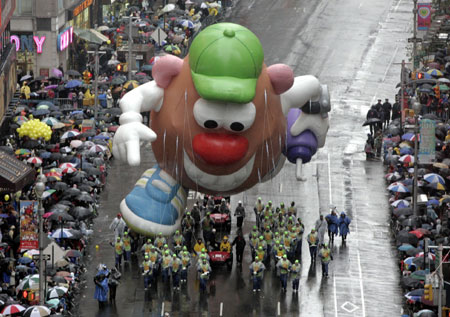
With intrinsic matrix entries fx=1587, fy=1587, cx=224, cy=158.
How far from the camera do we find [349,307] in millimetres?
52438

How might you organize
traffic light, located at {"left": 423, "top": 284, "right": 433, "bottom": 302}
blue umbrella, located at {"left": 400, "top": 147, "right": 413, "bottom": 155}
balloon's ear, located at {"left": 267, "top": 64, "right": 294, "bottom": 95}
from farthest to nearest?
blue umbrella, located at {"left": 400, "top": 147, "right": 413, "bottom": 155}, balloon's ear, located at {"left": 267, "top": 64, "right": 294, "bottom": 95}, traffic light, located at {"left": 423, "top": 284, "right": 433, "bottom": 302}

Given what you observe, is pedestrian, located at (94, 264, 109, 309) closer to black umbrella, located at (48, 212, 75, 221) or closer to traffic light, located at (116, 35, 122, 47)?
black umbrella, located at (48, 212, 75, 221)

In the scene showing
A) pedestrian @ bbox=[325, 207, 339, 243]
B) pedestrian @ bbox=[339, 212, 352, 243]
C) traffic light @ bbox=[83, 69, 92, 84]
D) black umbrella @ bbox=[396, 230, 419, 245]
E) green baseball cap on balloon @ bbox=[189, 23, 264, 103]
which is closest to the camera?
green baseball cap on balloon @ bbox=[189, 23, 264, 103]

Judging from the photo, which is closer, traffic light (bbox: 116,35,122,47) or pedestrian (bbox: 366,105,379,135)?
pedestrian (bbox: 366,105,379,135)

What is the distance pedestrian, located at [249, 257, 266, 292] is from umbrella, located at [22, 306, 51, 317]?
28.8ft

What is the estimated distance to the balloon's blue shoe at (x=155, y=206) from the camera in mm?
53781

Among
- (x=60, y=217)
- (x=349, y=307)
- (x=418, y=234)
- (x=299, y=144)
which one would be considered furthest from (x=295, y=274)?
(x=60, y=217)

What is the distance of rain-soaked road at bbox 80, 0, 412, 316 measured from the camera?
52.6 metres

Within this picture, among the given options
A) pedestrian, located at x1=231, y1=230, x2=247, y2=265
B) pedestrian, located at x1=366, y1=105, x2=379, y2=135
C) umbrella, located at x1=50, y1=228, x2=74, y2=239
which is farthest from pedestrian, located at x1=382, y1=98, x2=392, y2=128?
umbrella, located at x1=50, y1=228, x2=74, y2=239

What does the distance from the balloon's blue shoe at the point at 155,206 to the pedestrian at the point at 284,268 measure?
4.05 metres

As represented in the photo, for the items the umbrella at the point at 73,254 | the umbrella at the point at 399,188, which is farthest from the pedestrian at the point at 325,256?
the umbrella at the point at 73,254

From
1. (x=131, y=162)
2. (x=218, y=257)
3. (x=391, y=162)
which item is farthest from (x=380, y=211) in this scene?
(x=131, y=162)

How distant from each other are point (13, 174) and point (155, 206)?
5.95m

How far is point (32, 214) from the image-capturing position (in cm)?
5172
